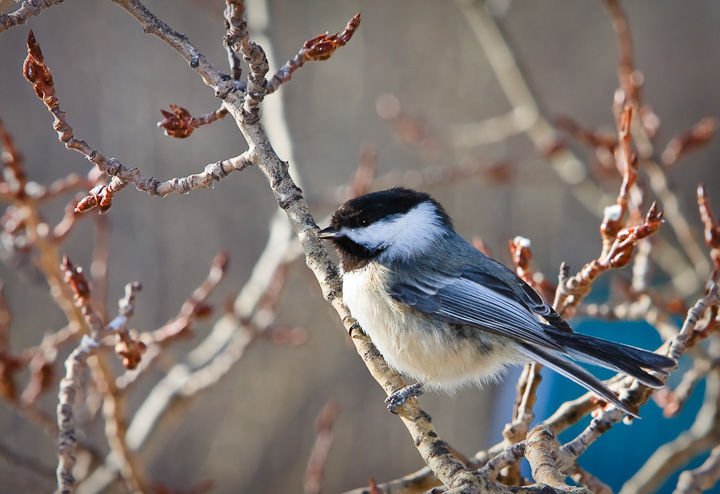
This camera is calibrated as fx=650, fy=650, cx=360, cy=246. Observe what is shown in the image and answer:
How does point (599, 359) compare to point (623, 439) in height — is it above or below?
above

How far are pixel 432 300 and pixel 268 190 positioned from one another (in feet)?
10.2

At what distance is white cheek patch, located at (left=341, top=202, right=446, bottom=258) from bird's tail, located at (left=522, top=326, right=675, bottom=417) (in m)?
0.43

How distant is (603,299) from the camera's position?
3.93 m

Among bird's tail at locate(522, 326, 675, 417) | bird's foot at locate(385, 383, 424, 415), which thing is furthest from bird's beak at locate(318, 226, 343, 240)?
bird's tail at locate(522, 326, 675, 417)

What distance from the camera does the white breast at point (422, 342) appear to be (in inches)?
70.3

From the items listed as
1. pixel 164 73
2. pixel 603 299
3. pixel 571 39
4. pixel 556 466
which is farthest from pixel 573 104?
pixel 556 466

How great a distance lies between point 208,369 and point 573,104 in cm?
459

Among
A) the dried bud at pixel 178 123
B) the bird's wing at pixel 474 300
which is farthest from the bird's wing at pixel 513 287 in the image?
the dried bud at pixel 178 123

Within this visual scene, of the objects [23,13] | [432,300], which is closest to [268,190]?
[432,300]

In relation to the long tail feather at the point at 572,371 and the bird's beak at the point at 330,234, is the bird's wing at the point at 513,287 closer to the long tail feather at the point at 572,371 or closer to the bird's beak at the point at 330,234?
the long tail feather at the point at 572,371

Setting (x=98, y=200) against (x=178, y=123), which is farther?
(x=178, y=123)

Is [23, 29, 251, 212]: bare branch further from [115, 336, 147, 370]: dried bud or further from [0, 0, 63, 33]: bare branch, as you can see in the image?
[115, 336, 147, 370]: dried bud

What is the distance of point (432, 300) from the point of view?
1827 millimetres

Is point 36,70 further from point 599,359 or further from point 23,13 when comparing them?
point 599,359
